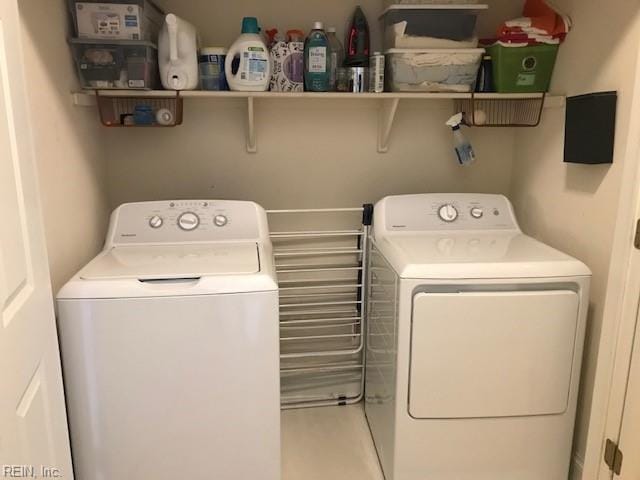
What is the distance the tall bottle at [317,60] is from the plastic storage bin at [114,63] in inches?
23.0

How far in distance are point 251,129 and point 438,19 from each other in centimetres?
86

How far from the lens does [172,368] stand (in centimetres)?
153

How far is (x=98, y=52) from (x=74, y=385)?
1.16m

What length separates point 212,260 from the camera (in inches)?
66.9

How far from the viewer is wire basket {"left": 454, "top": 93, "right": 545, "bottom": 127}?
7.04 feet

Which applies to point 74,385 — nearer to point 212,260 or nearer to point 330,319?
point 212,260

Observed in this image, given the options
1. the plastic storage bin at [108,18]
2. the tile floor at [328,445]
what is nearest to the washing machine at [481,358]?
the tile floor at [328,445]

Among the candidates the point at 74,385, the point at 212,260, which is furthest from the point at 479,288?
the point at 74,385

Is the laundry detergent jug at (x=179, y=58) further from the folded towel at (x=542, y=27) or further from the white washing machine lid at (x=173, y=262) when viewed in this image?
the folded towel at (x=542, y=27)

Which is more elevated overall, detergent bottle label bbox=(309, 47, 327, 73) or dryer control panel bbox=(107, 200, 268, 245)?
detergent bottle label bbox=(309, 47, 327, 73)

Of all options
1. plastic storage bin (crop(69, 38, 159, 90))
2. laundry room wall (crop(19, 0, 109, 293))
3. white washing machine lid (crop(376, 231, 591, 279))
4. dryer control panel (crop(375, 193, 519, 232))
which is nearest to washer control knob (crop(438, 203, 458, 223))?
dryer control panel (crop(375, 193, 519, 232))

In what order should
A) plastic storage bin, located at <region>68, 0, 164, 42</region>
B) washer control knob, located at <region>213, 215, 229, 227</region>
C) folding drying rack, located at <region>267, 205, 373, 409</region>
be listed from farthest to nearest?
1. folding drying rack, located at <region>267, 205, 373, 409</region>
2. washer control knob, located at <region>213, 215, 229, 227</region>
3. plastic storage bin, located at <region>68, 0, 164, 42</region>

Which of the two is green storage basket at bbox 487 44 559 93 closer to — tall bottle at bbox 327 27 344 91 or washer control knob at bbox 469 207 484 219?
washer control knob at bbox 469 207 484 219

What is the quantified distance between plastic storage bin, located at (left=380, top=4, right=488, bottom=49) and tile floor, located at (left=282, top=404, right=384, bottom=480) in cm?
170
